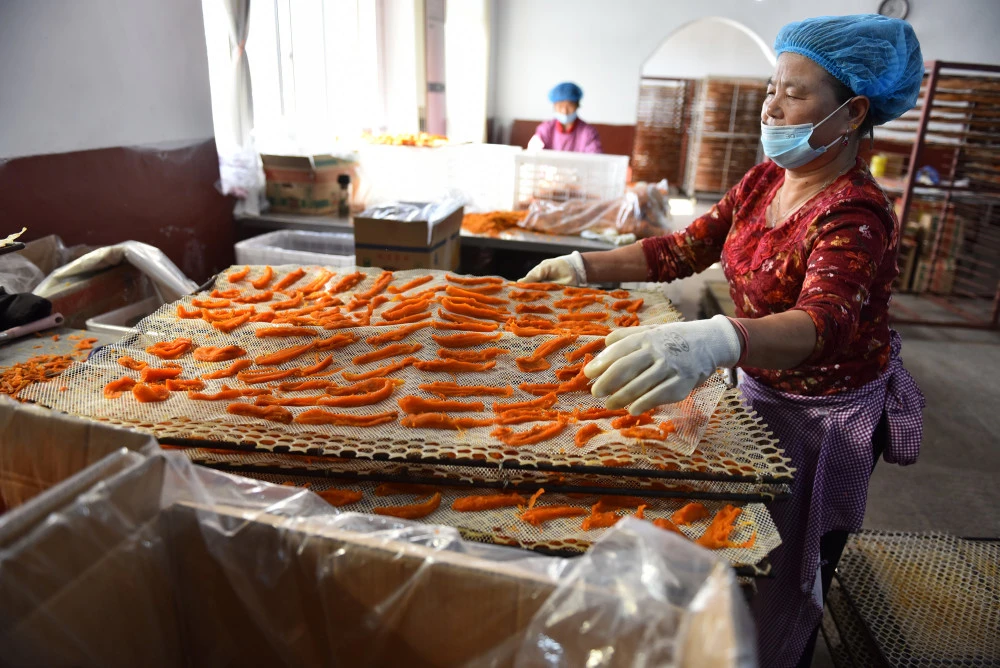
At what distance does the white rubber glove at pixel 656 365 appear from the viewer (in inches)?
52.0

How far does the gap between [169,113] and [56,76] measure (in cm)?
87

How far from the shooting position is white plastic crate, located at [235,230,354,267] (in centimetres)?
367

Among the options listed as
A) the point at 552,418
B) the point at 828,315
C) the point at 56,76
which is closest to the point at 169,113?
the point at 56,76

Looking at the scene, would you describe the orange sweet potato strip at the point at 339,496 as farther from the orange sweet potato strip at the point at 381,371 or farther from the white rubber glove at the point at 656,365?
the white rubber glove at the point at 656,365

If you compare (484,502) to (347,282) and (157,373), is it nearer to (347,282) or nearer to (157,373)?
(157,373)

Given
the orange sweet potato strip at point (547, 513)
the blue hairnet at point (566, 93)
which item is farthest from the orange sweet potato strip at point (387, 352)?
the blue hairnet at point (566, 93)

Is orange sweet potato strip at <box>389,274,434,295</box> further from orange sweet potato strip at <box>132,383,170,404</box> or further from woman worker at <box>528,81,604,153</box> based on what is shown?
woman worker at <box>528,81,604,153</box>

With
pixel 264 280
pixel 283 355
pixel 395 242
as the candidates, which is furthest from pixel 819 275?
pixel 395 242

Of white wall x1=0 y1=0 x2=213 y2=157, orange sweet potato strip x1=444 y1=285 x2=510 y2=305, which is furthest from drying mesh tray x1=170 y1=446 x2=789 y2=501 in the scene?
white wall x1=0 y1=0 x2=213 y2=157

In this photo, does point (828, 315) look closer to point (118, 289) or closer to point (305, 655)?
point (305, 655)

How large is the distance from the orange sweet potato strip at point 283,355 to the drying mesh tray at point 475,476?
314 mm

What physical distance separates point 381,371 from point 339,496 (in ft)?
1.21

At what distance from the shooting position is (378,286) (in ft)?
6.99

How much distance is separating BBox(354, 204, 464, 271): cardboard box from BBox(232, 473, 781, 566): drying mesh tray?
76.7 inches
